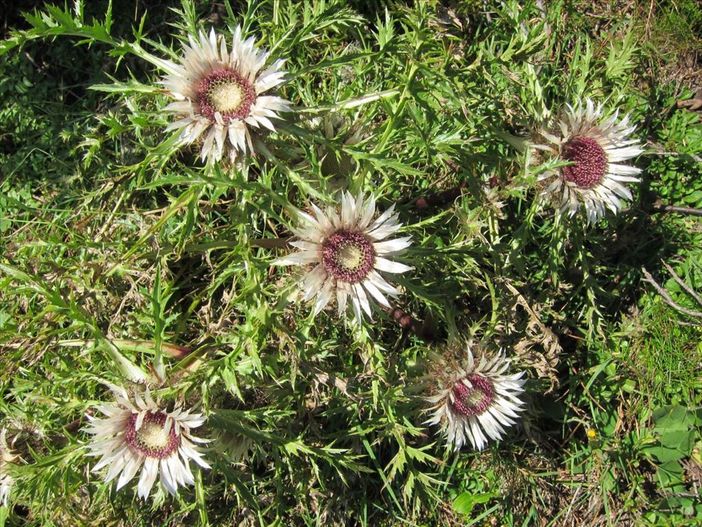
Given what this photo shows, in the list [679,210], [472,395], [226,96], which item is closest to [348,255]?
[226,96]

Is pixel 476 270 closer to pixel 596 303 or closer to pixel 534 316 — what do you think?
pixel 534 316

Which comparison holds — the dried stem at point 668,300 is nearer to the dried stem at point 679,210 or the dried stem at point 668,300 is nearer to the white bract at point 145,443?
the dried stem at point 679,210

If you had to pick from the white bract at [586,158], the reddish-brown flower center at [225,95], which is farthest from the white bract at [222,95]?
the white bract at [586,158]

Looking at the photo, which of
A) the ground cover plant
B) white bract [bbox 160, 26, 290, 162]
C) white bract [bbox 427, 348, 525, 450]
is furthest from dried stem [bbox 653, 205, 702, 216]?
white bract [bbox 160, 26, 290, 162]

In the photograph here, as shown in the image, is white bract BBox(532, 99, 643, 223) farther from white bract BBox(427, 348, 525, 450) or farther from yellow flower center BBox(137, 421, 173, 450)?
yellow flower center BBox(137, 421, 173, 450)

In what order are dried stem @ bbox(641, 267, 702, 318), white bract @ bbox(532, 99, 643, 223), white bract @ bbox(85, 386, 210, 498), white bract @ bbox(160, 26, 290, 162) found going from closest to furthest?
white bract @ bbox(160, 26, 290, 162) → white bract @ bbox(85, 386, 210, 498) → white bract @ bbox(532, 99, 643, 223) → dried stem @ bbox(641, 267, 702, 318)
